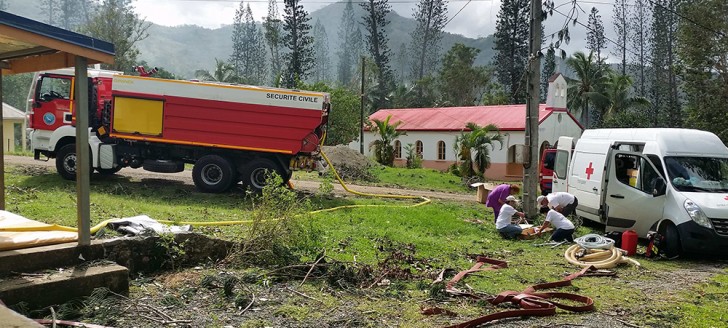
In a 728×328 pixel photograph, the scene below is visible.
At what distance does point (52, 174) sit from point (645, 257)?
573 inches

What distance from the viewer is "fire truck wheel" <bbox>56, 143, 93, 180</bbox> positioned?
47.9 feet

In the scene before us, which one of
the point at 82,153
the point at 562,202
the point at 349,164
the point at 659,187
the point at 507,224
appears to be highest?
the point at 82,153

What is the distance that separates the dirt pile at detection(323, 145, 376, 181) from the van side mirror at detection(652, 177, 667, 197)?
14.1 m

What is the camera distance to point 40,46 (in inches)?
244

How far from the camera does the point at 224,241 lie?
24.5 ft

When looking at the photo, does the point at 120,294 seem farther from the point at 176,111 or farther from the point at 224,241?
the point at 176,111

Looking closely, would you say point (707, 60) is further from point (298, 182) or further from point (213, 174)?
point (213, 174)

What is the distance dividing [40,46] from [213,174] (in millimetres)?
9080

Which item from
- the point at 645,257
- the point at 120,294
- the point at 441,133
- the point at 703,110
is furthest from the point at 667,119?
the point at 120,294

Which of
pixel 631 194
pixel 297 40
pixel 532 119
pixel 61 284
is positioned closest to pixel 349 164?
pixel 532 119

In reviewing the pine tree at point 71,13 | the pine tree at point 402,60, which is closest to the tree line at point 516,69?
the pine tree at point 402,60

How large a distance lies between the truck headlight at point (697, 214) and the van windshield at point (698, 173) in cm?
55

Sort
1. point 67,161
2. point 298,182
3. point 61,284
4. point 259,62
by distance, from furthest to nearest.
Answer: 1. point 259,62
2. point 298,182
3. point 67,161
4. point 61,284

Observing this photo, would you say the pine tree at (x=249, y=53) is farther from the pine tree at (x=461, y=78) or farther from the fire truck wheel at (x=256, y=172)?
the fire truck wheel at (x=256, y=172)
